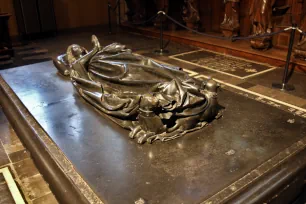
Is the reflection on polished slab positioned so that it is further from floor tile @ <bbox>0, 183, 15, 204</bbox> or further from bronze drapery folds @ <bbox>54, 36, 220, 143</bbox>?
floor tile @ <bbox>0, 183, 15, 204</bbox>

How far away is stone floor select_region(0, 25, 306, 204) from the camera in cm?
244

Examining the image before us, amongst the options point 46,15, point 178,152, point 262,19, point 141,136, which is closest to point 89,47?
point 46,15

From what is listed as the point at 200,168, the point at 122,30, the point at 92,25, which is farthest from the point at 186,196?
the point at 92,25

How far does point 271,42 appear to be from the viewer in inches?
234

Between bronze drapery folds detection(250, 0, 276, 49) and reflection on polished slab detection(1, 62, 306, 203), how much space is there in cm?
328

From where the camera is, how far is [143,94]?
2.26 meters

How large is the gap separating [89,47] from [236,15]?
3259mm

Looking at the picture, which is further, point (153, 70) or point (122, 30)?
point (122, 30)

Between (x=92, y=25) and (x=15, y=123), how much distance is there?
7.73 m

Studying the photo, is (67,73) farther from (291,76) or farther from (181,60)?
(291,76)

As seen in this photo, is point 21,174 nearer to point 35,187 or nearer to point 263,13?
point 35,187

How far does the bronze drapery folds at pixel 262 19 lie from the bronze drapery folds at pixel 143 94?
3480 millimetres

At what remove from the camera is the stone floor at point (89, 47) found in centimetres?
244

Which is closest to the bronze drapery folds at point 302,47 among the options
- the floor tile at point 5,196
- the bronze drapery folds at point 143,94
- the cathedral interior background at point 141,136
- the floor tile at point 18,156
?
the cathedral interior background at point 141,136
